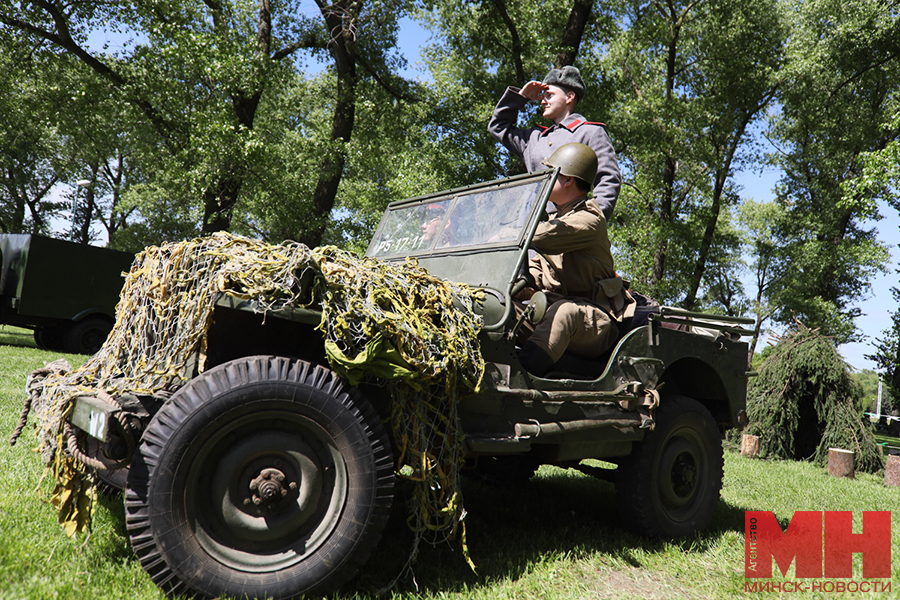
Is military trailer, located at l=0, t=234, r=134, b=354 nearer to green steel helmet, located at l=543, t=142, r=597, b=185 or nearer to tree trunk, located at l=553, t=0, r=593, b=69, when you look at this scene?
tree trunk, located at l=553, t=0, r=593, b=69

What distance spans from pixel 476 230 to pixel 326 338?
1.60 metres

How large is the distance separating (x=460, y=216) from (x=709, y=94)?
59.1ft

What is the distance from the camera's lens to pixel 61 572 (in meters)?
2.56

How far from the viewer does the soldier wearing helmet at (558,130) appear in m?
4.34

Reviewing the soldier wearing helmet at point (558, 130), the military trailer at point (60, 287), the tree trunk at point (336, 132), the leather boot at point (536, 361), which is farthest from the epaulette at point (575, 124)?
the military trailer at point (60, 287)

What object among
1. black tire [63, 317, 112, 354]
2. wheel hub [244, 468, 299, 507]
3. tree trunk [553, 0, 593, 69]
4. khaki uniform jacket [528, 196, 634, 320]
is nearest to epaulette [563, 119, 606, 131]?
khaki uniform jacket [528, 196, 634, 320]

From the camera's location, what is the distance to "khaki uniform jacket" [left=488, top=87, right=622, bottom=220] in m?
4.28

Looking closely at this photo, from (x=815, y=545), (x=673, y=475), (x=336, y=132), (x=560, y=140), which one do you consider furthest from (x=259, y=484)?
(x=336, y=132)

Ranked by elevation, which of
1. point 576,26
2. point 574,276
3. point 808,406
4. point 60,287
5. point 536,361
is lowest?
point 808,406

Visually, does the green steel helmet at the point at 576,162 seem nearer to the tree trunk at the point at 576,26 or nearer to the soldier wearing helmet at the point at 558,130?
the soldier wearing helmet at the point at 558,130

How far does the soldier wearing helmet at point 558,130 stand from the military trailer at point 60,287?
10.8 meters

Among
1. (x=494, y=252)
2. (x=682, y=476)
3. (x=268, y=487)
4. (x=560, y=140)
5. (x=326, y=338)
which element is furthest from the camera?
(x=560, y=140)

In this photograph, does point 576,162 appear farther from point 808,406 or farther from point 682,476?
point 808,406

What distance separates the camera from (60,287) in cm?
1283
